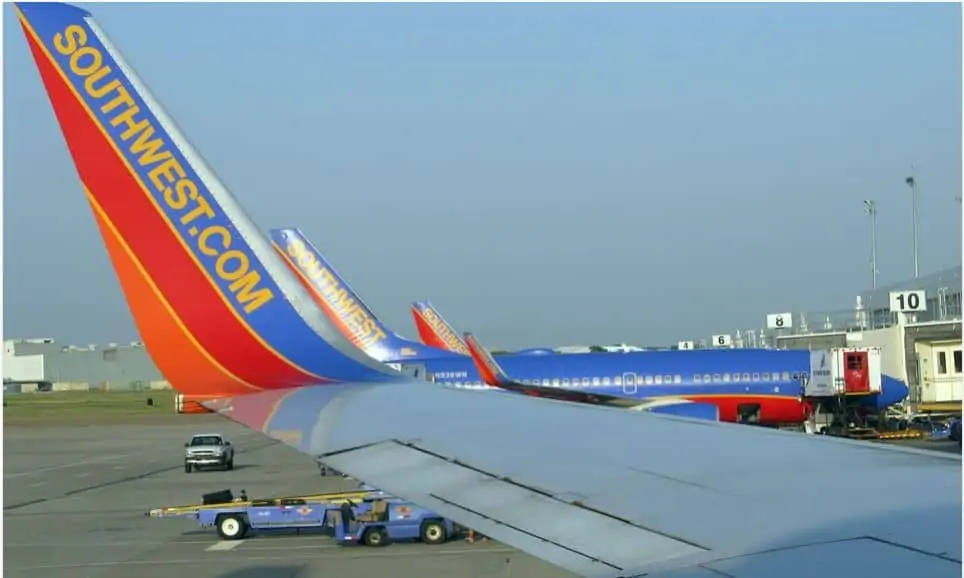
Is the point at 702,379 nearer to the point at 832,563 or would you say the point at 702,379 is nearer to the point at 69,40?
the point at 69,40

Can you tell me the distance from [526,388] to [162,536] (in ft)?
39.0

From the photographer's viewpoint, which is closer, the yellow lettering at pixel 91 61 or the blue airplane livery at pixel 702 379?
the yellow lettering at pixel 91 61

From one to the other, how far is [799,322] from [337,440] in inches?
1954

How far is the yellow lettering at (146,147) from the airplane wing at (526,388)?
23229 millimetres

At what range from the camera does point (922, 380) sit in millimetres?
38594

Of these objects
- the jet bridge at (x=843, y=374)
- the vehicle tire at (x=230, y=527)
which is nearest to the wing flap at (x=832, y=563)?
the vehicle tire at (x=230, y=527)

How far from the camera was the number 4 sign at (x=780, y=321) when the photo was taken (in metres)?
54.3

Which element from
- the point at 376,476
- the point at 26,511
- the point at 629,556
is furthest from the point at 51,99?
the point at 26,511

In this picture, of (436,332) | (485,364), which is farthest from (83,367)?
(485,364)

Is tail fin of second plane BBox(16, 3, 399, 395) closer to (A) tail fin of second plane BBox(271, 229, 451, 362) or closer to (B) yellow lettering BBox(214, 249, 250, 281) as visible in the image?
(B) yellow lettering BBox(214, 249, 250, 281)

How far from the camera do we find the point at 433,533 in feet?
63.3

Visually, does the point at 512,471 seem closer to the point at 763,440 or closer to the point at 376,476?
the point at 376,476

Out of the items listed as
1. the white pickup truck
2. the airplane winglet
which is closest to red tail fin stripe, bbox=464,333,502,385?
the airplane winglet

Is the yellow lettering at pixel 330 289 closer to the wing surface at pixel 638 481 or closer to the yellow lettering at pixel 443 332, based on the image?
the yellow lettering at pixel 443 332
